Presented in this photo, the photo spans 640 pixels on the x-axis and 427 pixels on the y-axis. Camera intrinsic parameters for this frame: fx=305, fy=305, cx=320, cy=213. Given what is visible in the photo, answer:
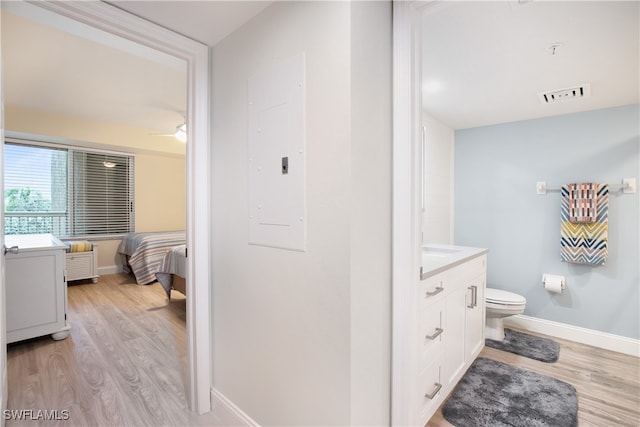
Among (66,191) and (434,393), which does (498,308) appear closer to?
(434,393)

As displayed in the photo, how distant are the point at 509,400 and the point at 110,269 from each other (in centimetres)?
588

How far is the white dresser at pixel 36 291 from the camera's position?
8.29 feet

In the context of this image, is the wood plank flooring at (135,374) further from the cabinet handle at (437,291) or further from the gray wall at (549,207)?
the cabinet handle at (437,291)

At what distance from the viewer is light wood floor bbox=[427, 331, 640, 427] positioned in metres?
1.87

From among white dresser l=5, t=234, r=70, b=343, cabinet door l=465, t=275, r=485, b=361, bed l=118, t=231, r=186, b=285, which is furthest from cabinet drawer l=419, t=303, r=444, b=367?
bed l=118, t=231, r=186, b=285

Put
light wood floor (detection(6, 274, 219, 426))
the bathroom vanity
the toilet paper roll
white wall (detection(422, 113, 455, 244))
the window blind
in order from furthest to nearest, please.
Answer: the window blind
white wall (detection(422, 113, 455, 244))
the toilet paper roll
light wood floor (detection(6, 274, 219, 426))
the bathroom vanity

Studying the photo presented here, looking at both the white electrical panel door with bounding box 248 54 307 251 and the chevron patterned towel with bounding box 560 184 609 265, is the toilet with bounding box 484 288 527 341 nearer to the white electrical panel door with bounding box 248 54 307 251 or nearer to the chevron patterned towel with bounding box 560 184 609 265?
the chevron patterned towel with bounding box 560 184 609 265

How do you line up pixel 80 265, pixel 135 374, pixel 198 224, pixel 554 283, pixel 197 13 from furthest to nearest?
pixel 80 265
pixel 554 283
pixel 135 374
pixel 198 224
pixel 197 13

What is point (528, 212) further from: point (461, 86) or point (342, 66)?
point (342, 66)

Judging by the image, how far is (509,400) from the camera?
79.2 inches

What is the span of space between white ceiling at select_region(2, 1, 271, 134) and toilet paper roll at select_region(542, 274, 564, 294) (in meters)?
3.47

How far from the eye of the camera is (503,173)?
3412 mm

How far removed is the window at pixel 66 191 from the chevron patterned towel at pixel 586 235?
6323mm

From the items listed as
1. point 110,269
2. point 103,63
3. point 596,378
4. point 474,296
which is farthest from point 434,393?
point 110,269
